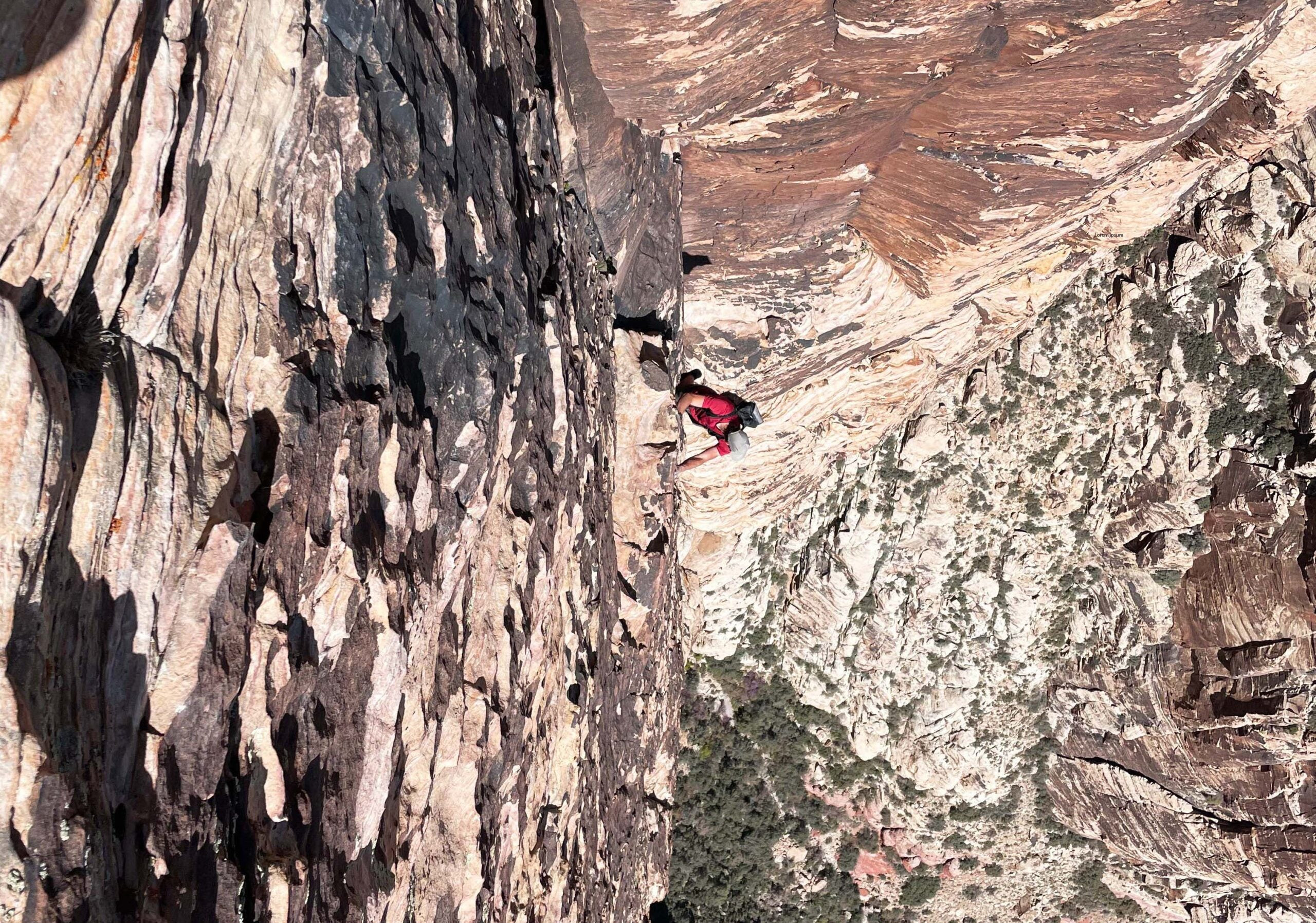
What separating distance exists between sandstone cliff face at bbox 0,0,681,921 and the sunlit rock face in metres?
2.22

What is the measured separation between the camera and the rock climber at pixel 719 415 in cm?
1290

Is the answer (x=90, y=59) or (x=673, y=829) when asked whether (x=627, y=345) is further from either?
(x=673, y=829)

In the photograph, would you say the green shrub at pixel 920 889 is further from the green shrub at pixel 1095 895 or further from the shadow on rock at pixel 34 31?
the shadow on rock at pixel 34 31

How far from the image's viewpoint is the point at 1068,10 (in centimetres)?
742

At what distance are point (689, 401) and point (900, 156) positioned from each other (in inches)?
213

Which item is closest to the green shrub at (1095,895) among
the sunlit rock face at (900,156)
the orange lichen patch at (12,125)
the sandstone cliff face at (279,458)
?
the sunlit rock face at (900,156)

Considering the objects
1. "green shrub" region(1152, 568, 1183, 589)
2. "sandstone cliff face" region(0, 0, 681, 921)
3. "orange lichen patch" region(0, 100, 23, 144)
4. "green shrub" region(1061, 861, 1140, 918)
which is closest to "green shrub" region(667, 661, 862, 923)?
"green shrub" region(1061, 861, 1140, 918)

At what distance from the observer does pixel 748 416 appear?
13312 millimetres

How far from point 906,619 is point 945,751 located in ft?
12.0

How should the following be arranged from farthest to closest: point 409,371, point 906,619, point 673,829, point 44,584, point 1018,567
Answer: point 673,829, point 906,619, point 1018,567, point 409,371, point 44,584

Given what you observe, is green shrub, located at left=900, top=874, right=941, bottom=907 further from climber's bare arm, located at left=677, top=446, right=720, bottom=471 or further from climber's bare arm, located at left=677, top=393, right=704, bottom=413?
climber's bare arm, located at left=677, top=393, right=704, bottom=413

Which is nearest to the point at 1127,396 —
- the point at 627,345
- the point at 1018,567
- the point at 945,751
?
the point at 1018,567

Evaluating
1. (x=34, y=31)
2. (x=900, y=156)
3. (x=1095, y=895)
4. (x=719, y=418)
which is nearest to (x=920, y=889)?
(x=1095, y=895)

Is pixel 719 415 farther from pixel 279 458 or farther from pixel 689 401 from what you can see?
pixel 279 458
